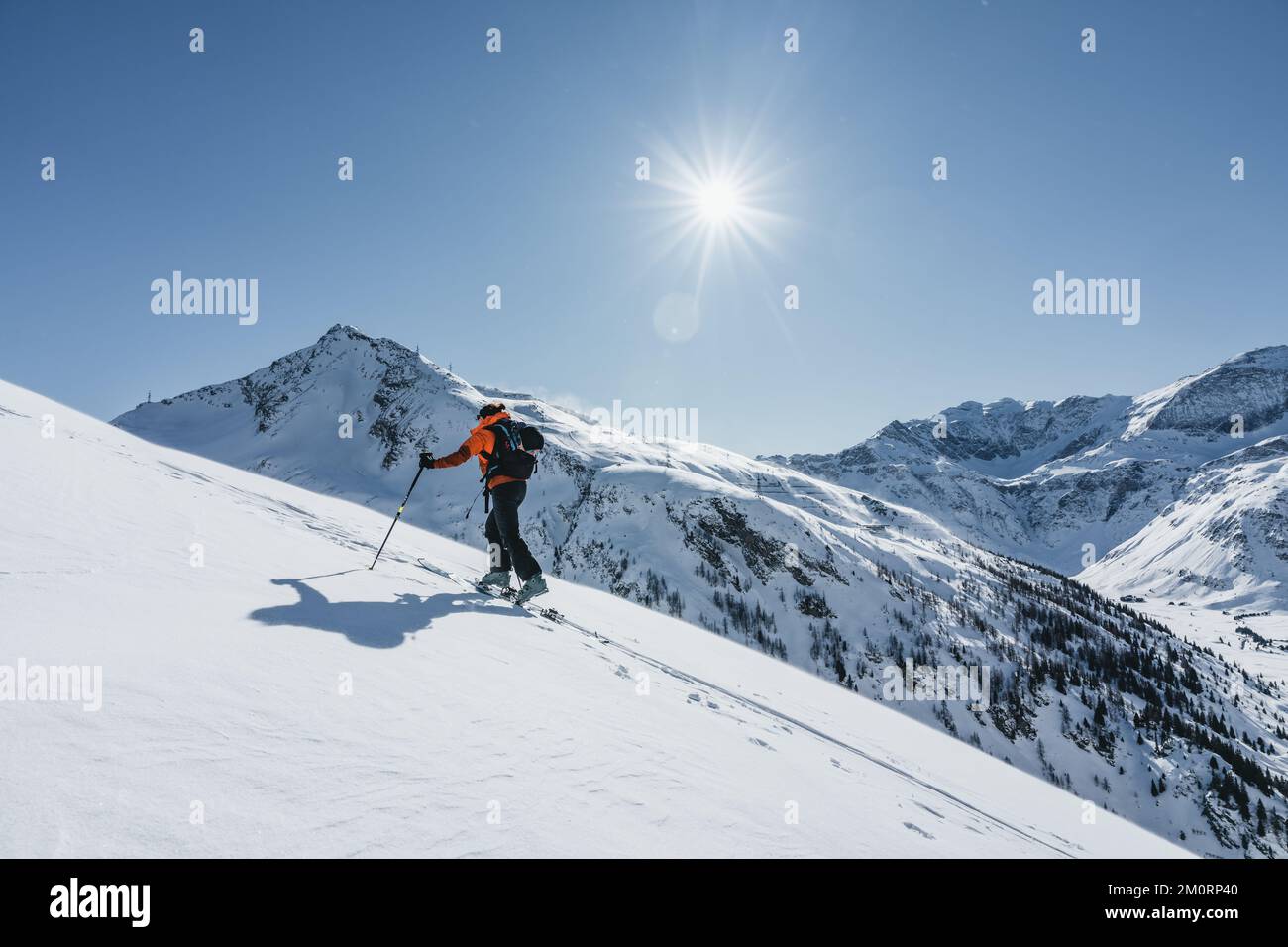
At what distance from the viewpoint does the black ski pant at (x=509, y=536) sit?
10.6 metres

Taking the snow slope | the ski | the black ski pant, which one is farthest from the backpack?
the snow slope

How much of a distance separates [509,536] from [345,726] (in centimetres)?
714

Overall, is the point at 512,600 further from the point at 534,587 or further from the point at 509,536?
the point at 509,536

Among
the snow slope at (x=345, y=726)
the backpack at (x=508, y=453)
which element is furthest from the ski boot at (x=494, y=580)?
the backpack at (x=508, y=453)

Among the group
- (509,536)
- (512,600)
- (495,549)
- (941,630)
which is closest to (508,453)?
(509,536)

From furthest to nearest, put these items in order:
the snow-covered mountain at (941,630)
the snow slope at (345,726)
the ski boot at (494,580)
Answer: the snow-covered mountain at (941,630), the ski boot at (494,580), the snow slope at (345,726)

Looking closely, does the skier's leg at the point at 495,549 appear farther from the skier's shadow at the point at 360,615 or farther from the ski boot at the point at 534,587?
the skier's shadow at the point at 360,615

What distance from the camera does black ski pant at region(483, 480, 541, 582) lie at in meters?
10.6

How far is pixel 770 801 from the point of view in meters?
4.64

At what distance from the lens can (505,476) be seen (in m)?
10.9

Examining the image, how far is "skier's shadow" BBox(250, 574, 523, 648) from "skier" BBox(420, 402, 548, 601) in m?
2.42

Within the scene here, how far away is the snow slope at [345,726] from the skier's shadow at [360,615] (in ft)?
0.16
